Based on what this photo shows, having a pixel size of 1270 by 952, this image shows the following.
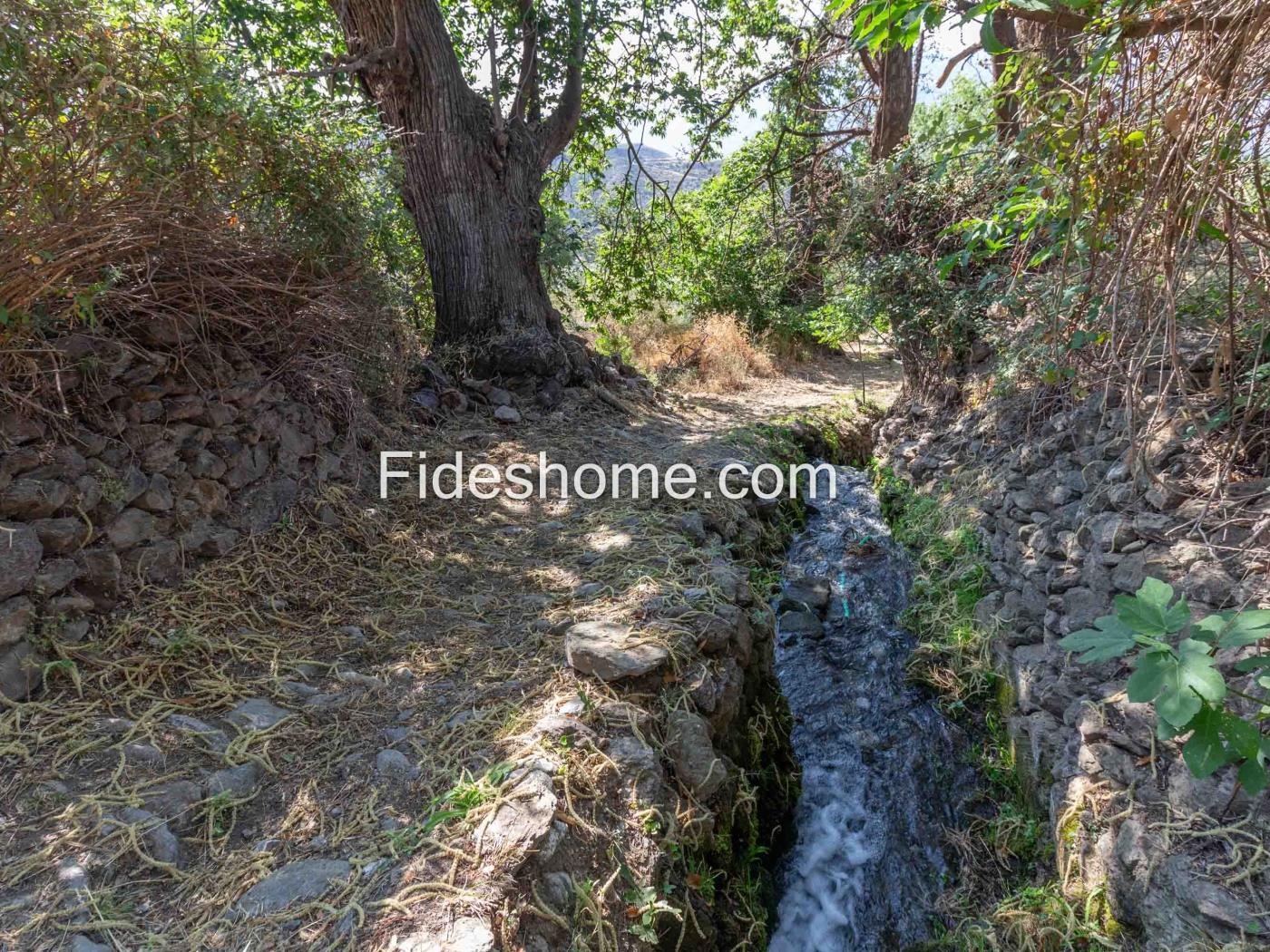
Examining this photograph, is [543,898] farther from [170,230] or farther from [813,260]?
[813,260]

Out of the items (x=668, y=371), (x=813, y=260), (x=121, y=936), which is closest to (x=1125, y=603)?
(x=121, y=936)

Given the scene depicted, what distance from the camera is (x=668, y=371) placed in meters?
7.68

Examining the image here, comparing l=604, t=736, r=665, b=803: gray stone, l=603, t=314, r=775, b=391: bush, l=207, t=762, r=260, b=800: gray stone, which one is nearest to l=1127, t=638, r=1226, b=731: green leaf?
l=604, t=736, r=665, b=803: gray stone

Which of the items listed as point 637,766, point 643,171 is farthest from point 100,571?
point 643,171

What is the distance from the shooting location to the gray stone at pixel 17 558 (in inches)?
71.5

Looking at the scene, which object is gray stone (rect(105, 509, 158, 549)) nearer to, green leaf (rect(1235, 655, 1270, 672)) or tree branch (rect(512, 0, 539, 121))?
green leaf (rect(1235, 655, 1270, 672))

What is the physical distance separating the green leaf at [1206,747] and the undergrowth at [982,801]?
2.49ft

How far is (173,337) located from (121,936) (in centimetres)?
193

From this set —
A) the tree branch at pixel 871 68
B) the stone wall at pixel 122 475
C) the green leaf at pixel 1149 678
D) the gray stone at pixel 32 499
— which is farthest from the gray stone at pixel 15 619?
the tree branch at pixel 871 68

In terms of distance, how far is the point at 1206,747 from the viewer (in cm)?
134

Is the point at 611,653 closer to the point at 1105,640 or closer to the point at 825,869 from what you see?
the point at 825,869

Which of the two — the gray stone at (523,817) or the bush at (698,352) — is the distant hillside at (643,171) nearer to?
the bush at (698,352)

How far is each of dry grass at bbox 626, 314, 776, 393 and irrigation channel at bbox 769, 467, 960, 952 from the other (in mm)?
3797

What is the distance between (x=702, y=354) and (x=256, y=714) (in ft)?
22.4
